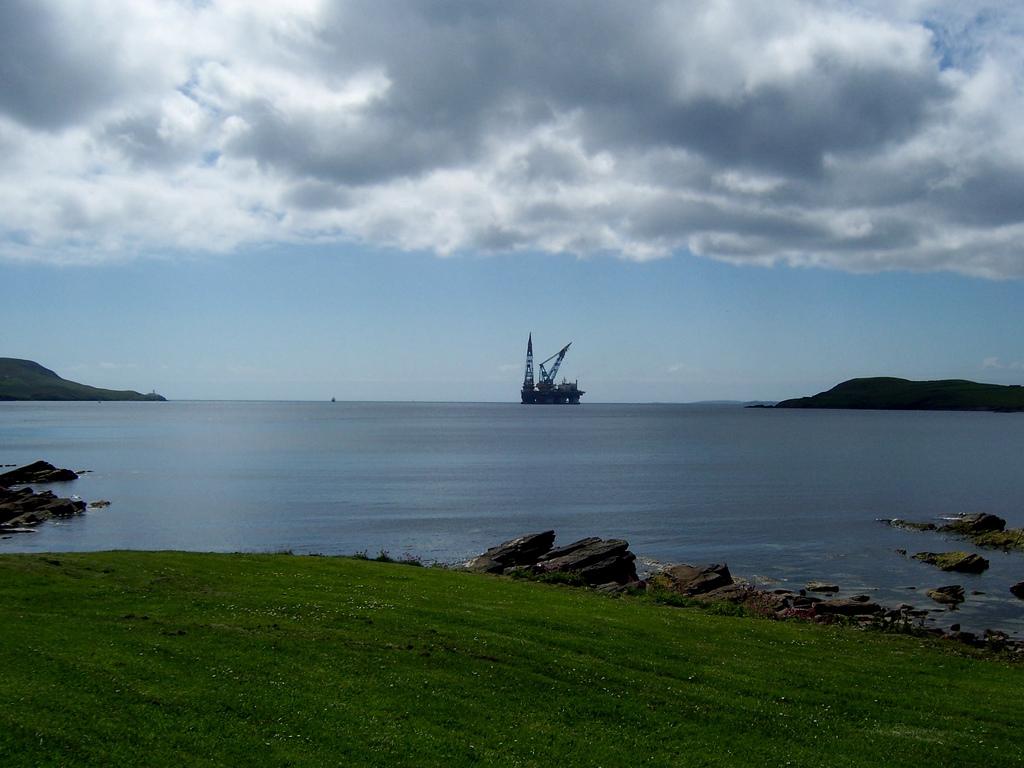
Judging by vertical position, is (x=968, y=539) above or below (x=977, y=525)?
below

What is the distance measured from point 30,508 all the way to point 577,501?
4102cm

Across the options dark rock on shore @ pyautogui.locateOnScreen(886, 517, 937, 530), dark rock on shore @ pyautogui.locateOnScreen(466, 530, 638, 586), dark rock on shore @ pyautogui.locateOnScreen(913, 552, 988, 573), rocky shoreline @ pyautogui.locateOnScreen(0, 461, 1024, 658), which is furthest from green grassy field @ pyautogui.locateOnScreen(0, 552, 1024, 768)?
dark rock on shore @ pyautogui.locateOnScreen(886, 517, 937, 530)

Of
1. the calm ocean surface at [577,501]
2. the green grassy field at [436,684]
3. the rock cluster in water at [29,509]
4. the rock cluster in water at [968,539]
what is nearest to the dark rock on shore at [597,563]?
the calm ocean surface at [577,501]

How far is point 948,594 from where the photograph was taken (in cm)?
3494

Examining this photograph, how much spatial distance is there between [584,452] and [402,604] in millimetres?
107990

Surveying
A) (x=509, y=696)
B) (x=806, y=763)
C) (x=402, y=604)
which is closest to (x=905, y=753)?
(x=806, y=763)

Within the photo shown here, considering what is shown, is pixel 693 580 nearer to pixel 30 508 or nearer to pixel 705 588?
pixel 705 588

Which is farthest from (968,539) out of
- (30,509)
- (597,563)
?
(30,509)

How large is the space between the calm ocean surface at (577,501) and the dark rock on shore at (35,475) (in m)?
3.26

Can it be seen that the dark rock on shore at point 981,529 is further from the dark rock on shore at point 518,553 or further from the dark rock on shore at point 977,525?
the dark rock on shore at point 518,553

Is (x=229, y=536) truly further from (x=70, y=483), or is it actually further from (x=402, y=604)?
(x=70, y=483)

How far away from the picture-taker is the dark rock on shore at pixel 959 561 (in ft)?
136

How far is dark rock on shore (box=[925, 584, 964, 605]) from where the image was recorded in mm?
34156

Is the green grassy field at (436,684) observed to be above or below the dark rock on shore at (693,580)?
above
